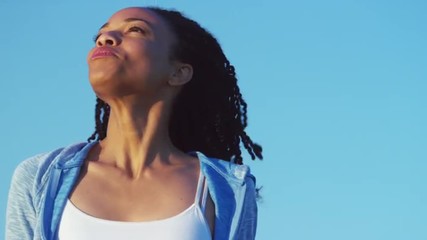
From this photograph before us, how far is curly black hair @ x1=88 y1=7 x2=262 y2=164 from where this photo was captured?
6.36 meters

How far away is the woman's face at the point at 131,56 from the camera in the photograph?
5562mm

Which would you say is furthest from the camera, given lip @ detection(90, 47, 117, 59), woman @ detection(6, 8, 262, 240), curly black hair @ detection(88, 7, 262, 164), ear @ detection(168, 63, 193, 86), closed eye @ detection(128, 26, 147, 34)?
curly black hair @ detection(88, 7, 262, 164)

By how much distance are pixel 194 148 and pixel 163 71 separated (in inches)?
28.5

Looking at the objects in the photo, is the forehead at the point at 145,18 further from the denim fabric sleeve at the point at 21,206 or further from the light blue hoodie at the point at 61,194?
the denim fabric sleeve at the point at 21,206

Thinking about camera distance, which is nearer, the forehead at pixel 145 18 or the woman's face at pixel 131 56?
the woman's face at pixel 131 56

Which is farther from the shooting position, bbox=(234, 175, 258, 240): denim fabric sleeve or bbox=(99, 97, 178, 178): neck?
bbox=(99, 97, 178, 178): neck

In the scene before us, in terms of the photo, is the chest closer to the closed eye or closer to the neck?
the neck

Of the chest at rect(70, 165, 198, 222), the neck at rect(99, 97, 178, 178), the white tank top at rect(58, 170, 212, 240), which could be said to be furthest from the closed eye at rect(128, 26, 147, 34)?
the white tank top at rect(58, 170, 212, 240)

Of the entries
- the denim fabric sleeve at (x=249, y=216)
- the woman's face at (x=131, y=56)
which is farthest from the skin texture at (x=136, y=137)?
the denim fabric sleeve at (x=249, y=216)

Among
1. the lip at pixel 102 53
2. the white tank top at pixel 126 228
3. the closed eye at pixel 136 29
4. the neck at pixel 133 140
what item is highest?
the closed eye at pixel 136 29

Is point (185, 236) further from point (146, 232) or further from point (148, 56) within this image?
point (148, 56)

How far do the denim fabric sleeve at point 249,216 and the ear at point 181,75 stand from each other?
0.77 metres

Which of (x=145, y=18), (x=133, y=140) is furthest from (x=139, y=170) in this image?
(x=145, y=18)

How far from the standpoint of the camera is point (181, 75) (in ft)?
20.4
